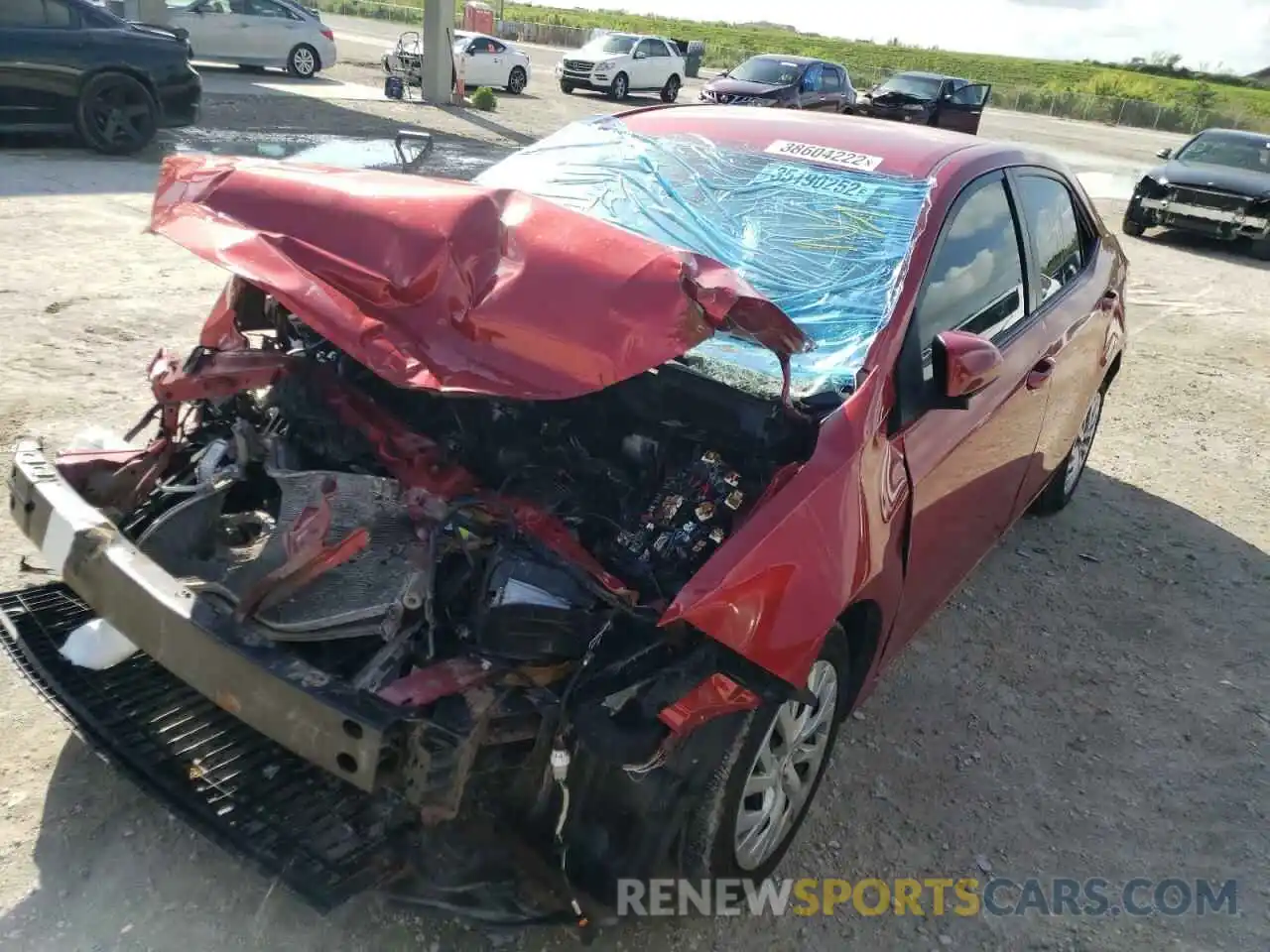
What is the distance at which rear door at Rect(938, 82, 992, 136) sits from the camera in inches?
822

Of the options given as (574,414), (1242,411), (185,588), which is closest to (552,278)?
(574,414)

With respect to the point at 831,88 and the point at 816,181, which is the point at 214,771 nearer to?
the point at 816,181

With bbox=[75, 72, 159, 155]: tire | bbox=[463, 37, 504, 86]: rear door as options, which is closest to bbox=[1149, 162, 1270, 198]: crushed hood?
bbox=[75, 72, 159, 155]: tire

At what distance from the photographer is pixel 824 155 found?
3.51 metres

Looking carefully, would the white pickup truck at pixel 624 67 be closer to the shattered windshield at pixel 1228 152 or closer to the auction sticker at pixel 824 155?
the shattered windshield at pixel 1228 152

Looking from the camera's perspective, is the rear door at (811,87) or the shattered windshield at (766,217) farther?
the rear door at (811,87)

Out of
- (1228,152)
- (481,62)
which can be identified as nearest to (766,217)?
(1228,152)

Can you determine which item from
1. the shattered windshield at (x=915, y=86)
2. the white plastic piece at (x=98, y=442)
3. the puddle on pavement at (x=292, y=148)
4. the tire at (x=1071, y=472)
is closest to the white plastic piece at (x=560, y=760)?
the white plastic piece at (x=98, y=442)

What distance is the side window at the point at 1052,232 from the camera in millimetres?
3785

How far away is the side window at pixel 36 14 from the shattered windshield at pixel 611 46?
17530 millimetres

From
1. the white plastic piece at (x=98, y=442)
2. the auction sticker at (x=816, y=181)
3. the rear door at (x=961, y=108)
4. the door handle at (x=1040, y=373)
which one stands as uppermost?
the auction sticker at (x=816, y=181)

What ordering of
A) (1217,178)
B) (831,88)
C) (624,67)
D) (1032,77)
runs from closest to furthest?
(1217,178) → (831,88) → (624,67) → (1032,77)

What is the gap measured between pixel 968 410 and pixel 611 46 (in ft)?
83.9

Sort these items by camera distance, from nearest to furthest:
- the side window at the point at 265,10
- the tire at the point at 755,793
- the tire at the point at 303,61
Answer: the tire at the point at 755,793, the side window at the point at 265,10, the tire at the point at 303,61
